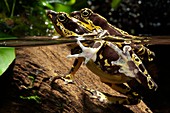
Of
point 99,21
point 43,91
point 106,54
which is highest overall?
point 99,21

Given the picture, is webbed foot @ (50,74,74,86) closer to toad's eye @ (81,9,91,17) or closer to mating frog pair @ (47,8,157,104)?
mating frog pair @ (47,8,157,104)

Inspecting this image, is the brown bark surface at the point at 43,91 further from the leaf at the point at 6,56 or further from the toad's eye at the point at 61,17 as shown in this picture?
the toad's eye at the point at 61,17

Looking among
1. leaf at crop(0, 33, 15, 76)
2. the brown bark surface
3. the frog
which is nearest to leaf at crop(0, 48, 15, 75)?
leaf at crop(0, 33, 15, 76)

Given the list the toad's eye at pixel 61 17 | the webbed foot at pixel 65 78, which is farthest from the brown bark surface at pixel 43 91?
the toad's eye at pixel 61 17

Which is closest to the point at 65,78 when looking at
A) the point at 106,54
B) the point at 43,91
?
the point at 43,91

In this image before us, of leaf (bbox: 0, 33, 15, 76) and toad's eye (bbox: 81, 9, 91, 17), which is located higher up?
toad's eye (bbox: 81, 9, 91, 17)

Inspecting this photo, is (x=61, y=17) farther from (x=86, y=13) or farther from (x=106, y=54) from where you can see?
(x=106, y=54)
